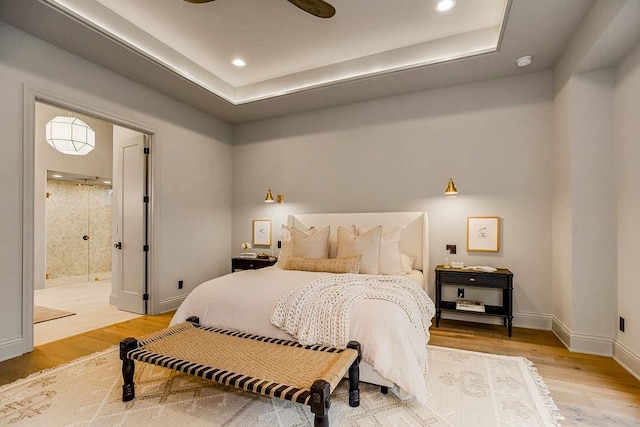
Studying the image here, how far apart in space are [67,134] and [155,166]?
198 centimetres

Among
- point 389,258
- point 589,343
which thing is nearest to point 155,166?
point 389,258

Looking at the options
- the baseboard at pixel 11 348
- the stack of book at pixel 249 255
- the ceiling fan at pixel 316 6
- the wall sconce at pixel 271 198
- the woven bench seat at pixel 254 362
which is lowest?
the baseboard at pixel 11 348

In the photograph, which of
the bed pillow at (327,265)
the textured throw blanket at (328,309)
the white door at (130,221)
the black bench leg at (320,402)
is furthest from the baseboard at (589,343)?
the white door at (130,221)

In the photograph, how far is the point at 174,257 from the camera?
14.5ft

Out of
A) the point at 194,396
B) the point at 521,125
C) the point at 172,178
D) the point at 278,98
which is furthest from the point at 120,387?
the point at 521,125

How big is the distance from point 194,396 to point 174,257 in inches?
104

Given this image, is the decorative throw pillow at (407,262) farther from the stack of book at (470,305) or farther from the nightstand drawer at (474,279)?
the stack of book at (470,305)

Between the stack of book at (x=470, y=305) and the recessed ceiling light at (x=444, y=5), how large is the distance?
123 inches

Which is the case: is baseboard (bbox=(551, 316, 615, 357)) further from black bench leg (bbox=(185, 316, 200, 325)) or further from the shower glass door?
the shower glass door

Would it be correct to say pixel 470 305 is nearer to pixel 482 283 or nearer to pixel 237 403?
pixel 482 283

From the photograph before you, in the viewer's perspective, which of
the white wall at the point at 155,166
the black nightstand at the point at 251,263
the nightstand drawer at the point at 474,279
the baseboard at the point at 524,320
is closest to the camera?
the white wall at the point at 155,166

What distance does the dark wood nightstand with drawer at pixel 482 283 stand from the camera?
337 cm

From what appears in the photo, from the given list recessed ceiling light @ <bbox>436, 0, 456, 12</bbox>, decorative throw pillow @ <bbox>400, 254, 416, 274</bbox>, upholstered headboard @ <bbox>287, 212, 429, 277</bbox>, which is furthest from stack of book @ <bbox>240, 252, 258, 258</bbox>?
recessed ceiling light @ <bbox>436, 0, 456, 12</bbox>

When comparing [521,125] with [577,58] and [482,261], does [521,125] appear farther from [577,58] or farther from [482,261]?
[482,261]
